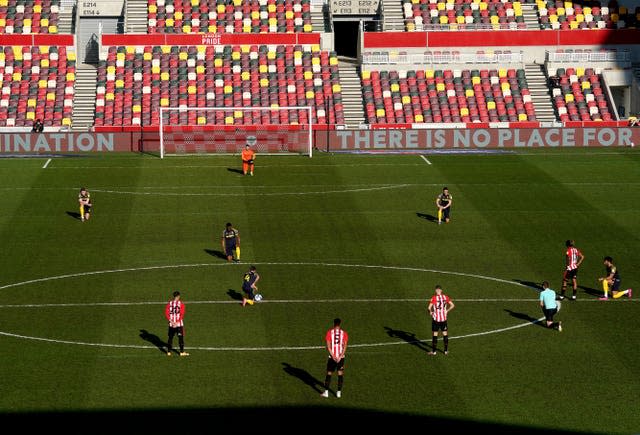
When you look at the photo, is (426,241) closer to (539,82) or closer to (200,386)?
(200,386)

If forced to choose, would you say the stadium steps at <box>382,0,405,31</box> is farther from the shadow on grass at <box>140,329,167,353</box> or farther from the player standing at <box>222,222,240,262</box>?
the shadow on grass at <box>140,329,167,353</box>

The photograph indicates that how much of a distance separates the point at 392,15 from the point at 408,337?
55.0 metres

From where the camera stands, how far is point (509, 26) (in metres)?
86.2

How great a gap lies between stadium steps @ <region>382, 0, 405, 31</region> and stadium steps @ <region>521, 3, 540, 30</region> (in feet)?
Answer: 27.8

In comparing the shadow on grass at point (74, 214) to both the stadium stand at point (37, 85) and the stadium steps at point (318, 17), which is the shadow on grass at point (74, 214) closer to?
the stadium stand at point (37, 85)

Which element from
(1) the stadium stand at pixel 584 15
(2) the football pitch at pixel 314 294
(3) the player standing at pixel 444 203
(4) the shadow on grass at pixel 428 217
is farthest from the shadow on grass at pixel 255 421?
(1) the stadium stand at pixel 584 15

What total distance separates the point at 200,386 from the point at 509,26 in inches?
2347

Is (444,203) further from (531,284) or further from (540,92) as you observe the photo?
(540,92)

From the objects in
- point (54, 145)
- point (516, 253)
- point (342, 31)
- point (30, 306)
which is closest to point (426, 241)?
point (516, 253)

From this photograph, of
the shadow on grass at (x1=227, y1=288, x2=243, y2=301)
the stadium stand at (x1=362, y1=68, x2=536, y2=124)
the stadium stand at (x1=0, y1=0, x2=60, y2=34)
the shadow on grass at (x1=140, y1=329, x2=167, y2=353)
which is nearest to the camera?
the shadow on grass at (x1=140, y1=329, x2=167, y2=353)

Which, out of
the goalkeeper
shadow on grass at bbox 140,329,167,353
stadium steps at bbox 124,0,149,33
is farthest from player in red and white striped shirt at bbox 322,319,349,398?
stadium steps at bbox 124,0,149,33

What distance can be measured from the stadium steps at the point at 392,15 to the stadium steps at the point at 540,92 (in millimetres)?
9131

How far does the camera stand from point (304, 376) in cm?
3212

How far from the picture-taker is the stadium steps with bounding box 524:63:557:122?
8081cm
